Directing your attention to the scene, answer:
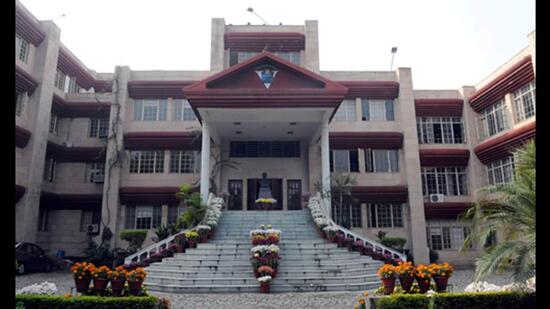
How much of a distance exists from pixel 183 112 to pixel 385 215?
46.3ft

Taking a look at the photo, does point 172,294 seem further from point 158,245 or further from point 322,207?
point 322,207

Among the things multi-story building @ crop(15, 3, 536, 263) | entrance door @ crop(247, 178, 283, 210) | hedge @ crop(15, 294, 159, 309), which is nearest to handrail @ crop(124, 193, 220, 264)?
multi-story building @ crop(15, 3, 536, 263)

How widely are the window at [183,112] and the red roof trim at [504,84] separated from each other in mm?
17438

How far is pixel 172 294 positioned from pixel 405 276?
7.20 metres

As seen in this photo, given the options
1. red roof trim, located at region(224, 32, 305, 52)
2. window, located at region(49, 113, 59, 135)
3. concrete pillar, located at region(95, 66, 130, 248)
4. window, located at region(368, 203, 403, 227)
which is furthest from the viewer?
red roof trim, located at region(224, 32, 305, 52)

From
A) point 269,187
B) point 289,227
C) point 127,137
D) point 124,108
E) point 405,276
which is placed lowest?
point 405,276

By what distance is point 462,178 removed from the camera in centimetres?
2523

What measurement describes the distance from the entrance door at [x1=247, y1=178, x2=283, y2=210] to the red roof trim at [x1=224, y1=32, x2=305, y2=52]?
8.97 metres

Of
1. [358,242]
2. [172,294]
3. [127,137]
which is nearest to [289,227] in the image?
[358,242]

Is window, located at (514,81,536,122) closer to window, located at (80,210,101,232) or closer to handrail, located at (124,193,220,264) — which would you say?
handrail, located at (124,193,220,264)

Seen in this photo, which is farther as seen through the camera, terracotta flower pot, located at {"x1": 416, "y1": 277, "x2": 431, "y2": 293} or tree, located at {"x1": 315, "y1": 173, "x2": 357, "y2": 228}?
tree, located at {"x1": 315, "y1": 173, "x2": 357, "y2": 228}

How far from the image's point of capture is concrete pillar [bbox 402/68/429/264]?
76.2ft

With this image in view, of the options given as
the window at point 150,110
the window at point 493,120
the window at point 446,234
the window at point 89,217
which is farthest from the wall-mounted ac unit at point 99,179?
the window at point 493,120

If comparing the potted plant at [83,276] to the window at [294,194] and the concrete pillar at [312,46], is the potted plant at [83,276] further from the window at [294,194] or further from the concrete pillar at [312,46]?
the concrete pillar at [312,46]
